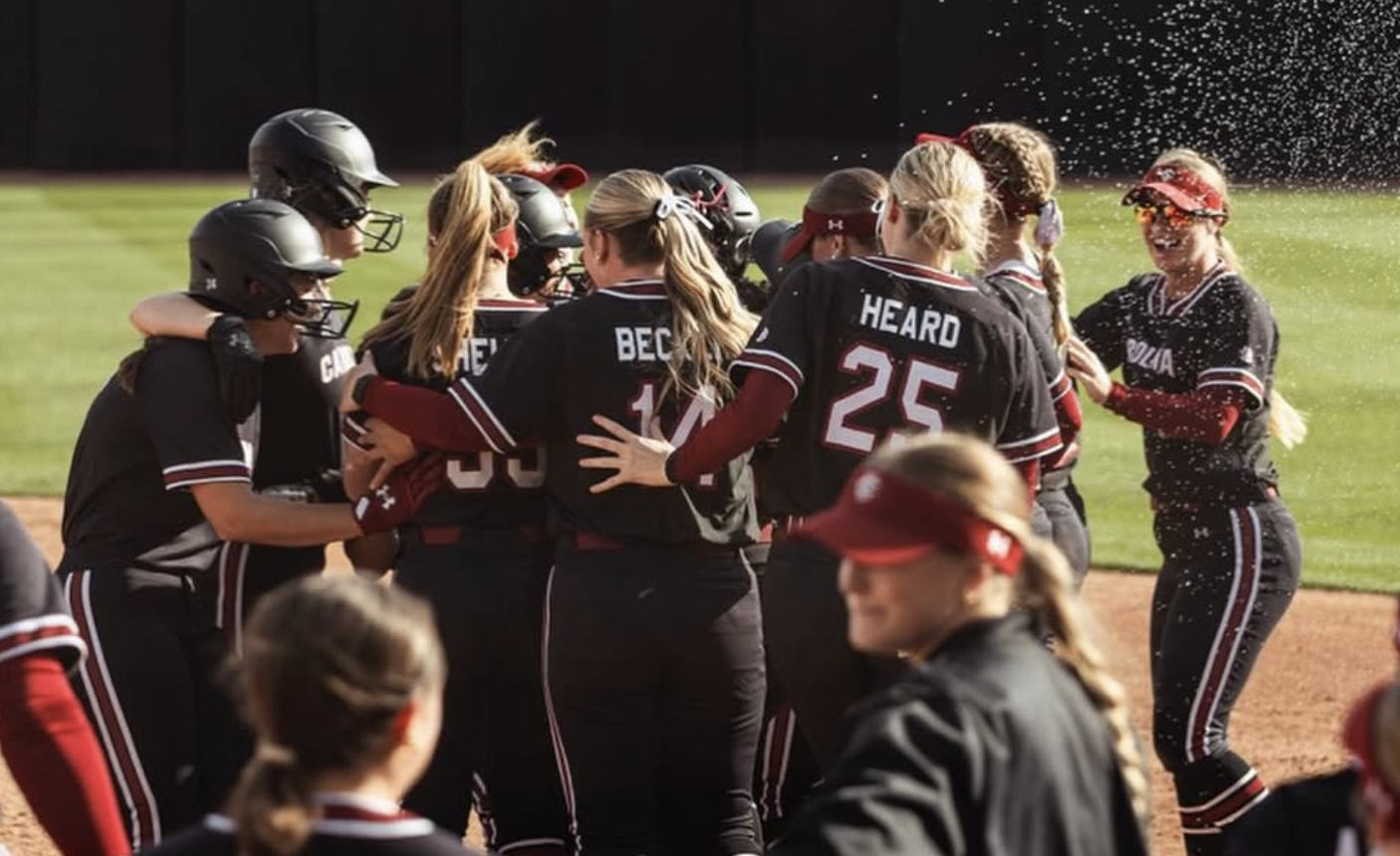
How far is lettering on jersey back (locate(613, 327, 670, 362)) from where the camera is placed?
443 centimetres

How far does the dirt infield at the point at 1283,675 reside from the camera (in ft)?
20.3

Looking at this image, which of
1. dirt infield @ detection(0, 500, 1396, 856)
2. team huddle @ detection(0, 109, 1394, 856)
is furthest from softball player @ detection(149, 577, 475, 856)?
dirt infield @ detection(0, 500, 1396, 856)

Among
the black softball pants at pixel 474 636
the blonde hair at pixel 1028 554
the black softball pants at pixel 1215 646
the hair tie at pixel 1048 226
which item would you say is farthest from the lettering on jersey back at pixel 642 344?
the blonde hair at pixel 1028 554

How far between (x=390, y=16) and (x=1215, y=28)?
26.6 ft

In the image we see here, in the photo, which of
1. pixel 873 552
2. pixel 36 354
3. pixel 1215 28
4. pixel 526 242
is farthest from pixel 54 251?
pixel 873 552

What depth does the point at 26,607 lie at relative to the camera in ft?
10.2

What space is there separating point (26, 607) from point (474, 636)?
5.17ft

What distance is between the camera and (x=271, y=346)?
4.45 metres

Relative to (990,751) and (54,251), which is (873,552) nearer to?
(990,751)

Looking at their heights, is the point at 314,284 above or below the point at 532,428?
above

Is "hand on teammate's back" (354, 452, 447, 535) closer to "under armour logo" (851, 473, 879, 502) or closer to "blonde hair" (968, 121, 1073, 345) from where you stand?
"blonde hair" (968, 121, 1073, 345)

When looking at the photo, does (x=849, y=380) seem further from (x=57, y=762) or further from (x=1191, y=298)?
(x=57, y=762)

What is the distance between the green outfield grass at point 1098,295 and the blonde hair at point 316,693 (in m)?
7.38

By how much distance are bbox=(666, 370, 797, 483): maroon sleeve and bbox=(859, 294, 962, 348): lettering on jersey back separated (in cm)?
22
